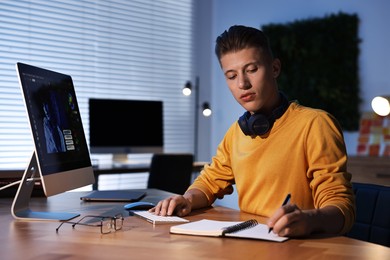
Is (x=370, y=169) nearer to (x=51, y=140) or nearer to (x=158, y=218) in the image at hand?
(x=158, y=218)

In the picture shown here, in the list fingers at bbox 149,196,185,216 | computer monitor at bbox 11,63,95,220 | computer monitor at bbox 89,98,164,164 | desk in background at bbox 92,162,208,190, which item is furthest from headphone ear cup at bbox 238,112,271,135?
computer monitor at bbox 89,98,164,164

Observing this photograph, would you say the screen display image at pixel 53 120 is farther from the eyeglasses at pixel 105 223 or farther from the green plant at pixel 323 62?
the green plant at pixel 323 62

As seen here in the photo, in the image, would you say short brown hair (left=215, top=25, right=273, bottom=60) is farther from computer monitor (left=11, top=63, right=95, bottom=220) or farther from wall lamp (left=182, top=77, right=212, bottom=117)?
wall lamp (left=182, top=77, right=212, bottom=117)

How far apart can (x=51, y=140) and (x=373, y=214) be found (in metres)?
1.02

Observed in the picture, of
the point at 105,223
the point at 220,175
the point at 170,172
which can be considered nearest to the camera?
the point at 105,223

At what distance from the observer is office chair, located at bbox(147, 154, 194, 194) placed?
13.0ft

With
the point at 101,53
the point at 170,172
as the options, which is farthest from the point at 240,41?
the point at 101,53

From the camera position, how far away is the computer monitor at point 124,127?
4211mm

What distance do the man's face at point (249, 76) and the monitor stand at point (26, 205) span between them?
64 cm

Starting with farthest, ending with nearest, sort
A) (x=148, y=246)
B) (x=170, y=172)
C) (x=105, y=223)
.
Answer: (x=170, y=172) → (x=105, y=223) → (x=148, y=246)

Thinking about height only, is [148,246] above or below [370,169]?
above

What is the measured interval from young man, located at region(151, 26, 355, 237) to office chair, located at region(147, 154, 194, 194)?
7.56 ft

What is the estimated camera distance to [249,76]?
1514 mm

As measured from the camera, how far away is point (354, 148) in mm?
4590
